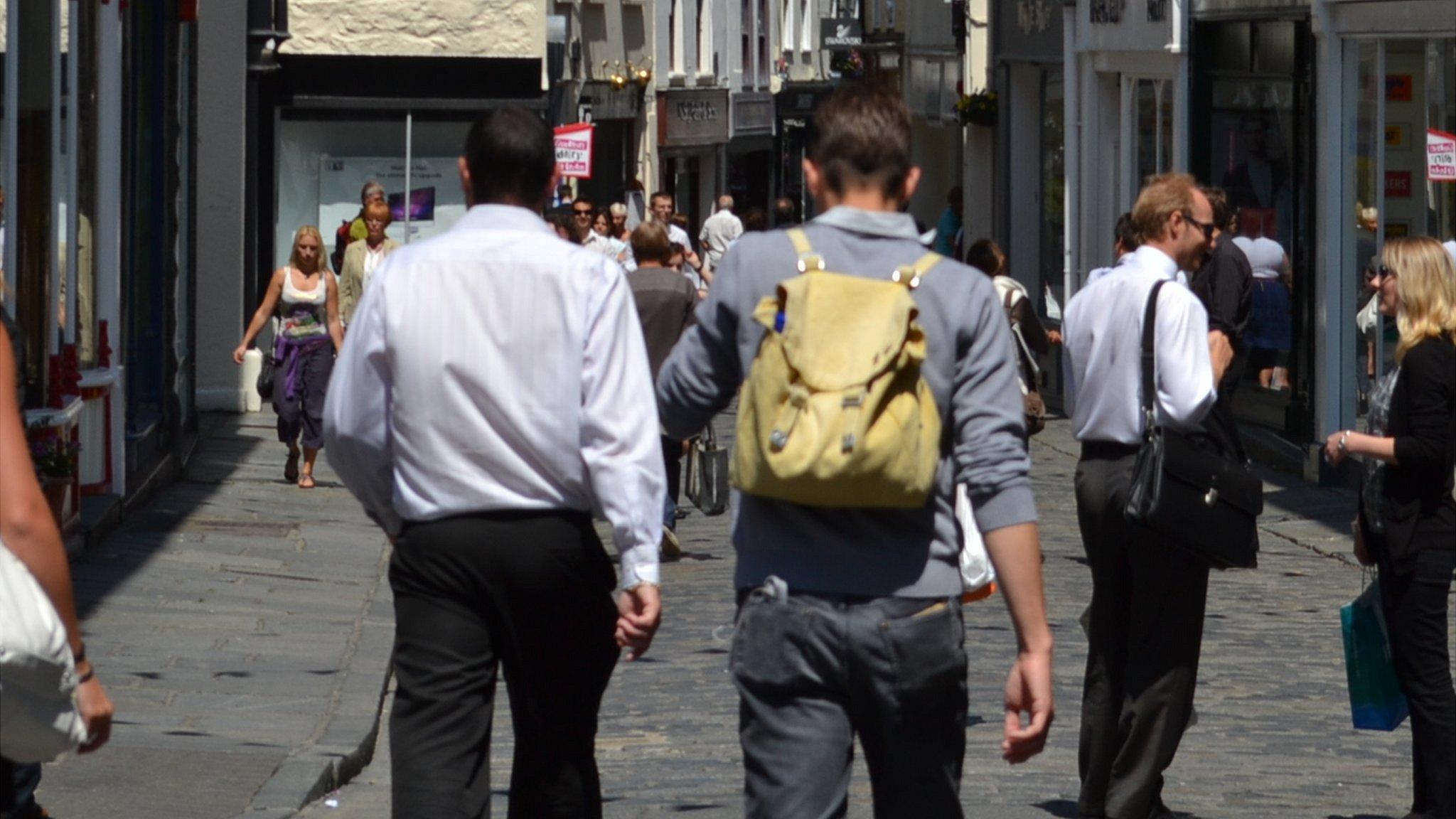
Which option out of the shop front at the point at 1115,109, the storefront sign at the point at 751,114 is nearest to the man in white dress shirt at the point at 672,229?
the shop front at the point at 1115,109

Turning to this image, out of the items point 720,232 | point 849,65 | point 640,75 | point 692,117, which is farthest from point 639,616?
point 692,117

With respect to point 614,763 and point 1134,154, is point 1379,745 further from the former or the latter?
point 1134,154

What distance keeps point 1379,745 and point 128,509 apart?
317 inches

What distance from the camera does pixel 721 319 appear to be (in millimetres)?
4445

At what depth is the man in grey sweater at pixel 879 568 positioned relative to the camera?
430 centimetres

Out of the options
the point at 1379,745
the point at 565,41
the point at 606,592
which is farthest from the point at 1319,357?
the point at 565,41

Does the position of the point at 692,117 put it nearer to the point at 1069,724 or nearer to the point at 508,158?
the point at 1069,724

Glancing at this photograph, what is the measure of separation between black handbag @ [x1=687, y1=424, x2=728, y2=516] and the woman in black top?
7208 mm

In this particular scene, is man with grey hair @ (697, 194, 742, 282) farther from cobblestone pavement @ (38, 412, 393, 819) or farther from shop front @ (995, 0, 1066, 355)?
cobblestone pavement @ (38, 412, 393, 819)

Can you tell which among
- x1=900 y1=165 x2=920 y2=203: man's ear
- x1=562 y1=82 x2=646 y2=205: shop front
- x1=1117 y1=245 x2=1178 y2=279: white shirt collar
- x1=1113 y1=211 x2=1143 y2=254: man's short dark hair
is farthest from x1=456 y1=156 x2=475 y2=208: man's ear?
x1=562 y1=82 x2=646 y2=205: shop front

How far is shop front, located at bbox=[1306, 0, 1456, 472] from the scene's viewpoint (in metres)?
16.1

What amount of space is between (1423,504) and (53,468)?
23.1 feet

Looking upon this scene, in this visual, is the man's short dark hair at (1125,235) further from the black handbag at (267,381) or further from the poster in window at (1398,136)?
the black handbag at (267,381)

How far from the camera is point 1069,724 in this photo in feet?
28.8
